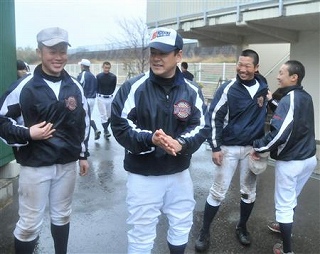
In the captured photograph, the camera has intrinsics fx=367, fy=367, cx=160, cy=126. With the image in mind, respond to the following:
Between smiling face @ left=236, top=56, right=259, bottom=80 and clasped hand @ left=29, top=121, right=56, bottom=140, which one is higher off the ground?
smiling face @ left=236, top=56, right=259, bottom=80

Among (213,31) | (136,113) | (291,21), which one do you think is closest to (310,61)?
(291,21)

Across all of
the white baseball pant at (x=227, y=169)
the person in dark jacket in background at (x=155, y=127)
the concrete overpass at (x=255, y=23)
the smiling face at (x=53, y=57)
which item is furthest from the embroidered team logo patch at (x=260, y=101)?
the concrete overpass at (x=255, y=23)

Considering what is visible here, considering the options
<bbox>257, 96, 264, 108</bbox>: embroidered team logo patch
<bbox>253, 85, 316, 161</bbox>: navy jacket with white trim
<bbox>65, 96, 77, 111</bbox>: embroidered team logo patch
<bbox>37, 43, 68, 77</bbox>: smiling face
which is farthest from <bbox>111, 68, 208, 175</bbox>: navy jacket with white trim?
<bbox>257, 96, 264, 108</bbox>: embroidered team logo patch

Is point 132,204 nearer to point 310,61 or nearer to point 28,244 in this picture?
point 28,244

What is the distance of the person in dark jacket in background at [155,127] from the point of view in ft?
8.32

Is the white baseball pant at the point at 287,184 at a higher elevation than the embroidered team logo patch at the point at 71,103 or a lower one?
lower

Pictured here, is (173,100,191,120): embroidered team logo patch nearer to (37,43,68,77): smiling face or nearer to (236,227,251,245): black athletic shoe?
(37,43,68,77): smiling face

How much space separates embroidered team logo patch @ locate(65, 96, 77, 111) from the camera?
2.85 metres

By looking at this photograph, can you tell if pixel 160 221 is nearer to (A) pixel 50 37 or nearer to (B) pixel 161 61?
(B) pixel 161 61

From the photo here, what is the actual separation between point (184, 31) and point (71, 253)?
805 centimetres

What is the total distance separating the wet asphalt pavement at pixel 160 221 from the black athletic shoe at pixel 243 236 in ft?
0.17

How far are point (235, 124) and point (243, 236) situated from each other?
1166 mm

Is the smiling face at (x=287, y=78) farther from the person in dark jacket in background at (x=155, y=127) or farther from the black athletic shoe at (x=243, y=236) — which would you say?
the black athletic shoe at (x=243, y=236)

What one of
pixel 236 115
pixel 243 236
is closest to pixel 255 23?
pixel 236 115
